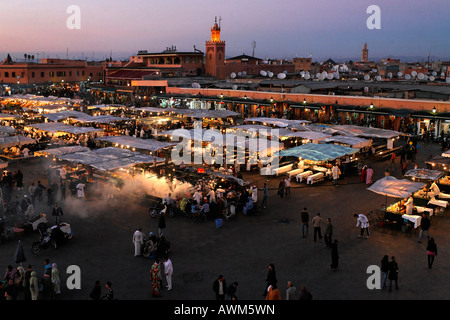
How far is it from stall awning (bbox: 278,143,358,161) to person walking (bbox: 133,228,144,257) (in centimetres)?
1071

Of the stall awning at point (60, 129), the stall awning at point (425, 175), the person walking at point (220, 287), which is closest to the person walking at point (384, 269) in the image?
the person walking at point (220, 287)

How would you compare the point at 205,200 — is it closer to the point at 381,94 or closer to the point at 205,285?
the point at 205,285

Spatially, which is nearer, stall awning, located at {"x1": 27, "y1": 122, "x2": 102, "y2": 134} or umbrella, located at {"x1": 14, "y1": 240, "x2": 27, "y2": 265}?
umbrella, located at {"x1": 14, "y1": 240, "x2": 27, "y2": 265}

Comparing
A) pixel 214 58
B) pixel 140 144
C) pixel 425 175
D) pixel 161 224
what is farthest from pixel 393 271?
pixel 214 58

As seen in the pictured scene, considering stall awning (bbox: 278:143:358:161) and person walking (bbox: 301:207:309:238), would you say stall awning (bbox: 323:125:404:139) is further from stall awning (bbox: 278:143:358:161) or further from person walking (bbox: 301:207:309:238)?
person walking (bbox: 301:207:309:238)

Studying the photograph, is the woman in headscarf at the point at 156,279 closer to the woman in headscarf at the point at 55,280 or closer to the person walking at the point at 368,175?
the woman in headscarf at the point at 55,280

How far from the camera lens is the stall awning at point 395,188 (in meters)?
14.7

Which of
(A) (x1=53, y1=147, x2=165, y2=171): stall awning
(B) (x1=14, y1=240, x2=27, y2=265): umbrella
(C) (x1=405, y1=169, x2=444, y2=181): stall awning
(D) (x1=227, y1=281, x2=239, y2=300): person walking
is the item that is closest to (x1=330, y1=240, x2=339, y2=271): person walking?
(D) (x1=227, y1=281, x2=239, y2=300): person walking

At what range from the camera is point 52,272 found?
→ 33.5ft

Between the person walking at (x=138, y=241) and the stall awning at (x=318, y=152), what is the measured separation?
10.7 m

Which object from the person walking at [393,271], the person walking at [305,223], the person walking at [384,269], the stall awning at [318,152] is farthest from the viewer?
the stall awning at [318,152]

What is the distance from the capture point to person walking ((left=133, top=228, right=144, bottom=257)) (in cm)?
1230

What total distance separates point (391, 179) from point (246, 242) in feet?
20.6
